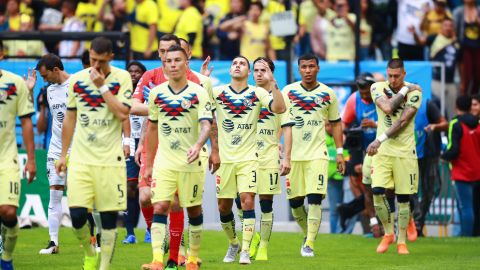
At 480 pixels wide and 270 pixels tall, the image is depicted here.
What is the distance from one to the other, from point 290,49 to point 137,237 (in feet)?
18.6

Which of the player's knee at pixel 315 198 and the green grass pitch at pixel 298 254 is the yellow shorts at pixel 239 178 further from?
the player's knee at pixel 315 198

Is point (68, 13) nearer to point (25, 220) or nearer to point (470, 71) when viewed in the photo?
point (25, 220)

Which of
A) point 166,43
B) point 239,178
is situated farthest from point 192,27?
point 166,43

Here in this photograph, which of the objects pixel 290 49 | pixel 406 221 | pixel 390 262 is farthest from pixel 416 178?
pixel 290 49

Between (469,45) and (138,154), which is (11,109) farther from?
(469,45)

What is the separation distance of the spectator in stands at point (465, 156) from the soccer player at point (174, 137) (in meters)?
9.06

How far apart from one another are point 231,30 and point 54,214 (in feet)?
29.5

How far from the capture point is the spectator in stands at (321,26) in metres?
25.2

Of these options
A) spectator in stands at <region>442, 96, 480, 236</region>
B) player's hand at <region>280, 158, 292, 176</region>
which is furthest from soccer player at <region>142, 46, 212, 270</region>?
spectator in stands at <region>442, 96, 480, 236</region>

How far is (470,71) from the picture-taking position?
1012 inches

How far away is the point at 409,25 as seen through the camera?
25672 mm

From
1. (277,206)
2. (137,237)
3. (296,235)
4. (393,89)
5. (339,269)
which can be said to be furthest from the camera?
(277,206)

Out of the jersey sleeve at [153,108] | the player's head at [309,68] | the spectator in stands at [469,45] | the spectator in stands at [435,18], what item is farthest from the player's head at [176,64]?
the spectator in stands at [469,45]

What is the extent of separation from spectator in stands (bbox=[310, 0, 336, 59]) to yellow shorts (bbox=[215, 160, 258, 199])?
9.97m
